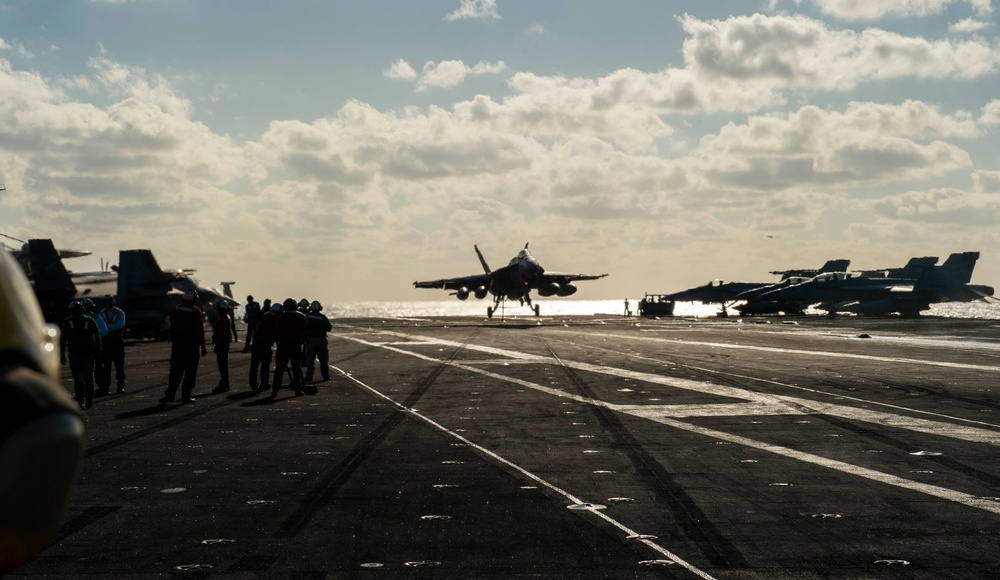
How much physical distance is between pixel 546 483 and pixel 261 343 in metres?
14.0

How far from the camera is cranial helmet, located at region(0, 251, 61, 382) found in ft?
4.83

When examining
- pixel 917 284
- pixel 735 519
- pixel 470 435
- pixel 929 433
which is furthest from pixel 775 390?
pixel 917 284

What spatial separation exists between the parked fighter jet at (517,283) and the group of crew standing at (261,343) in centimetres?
4202

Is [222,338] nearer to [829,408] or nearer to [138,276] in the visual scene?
[829,408]

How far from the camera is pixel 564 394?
20.0 m

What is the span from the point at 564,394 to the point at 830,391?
19.9 feet

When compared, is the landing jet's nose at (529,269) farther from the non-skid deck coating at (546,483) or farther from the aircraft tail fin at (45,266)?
the non-skid deck coating at (546,483)

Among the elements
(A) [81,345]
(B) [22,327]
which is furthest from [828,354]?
(B) [22,327]

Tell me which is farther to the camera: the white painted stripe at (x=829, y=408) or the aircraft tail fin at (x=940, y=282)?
the aircraft tail fin at (x=940, y=282)

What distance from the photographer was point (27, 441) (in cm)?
147

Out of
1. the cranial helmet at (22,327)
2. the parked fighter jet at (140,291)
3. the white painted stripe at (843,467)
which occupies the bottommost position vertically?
the white painted stripe at (843,467)

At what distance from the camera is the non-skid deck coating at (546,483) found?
7.12 metres

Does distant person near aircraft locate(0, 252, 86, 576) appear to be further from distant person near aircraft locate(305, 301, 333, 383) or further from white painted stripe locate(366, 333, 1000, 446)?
distant person near aircraft locate(305, 301, 333, 383)

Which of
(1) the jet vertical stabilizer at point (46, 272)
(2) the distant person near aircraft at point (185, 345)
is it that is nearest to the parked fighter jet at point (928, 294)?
(1) the jet vertical stabilizer at point (46, 272)
